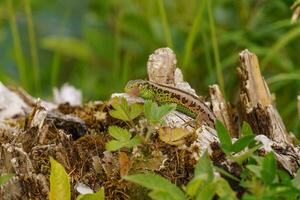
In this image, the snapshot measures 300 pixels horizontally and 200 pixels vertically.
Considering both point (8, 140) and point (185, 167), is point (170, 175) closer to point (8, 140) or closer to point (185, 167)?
point (185, 167)

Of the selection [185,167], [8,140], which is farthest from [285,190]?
[8,140]

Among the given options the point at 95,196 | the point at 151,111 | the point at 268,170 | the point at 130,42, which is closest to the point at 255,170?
the point at 268,170

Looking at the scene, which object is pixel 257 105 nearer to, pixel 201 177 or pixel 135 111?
pixel 135 111

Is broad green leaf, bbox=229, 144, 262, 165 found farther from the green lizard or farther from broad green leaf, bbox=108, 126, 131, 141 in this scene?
the green lizard

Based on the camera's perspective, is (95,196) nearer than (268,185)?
No

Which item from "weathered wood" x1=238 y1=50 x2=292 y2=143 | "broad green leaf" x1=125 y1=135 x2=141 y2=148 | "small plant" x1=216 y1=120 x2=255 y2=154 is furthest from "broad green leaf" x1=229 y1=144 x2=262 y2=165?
"weathered wood" x1=238 y1=50 x2=292 y2=143

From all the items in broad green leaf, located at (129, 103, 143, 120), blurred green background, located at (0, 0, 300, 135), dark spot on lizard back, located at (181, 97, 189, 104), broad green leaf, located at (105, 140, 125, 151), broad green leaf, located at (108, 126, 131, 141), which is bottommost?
broad green leaf, located at (105, 140, 125, 151)
